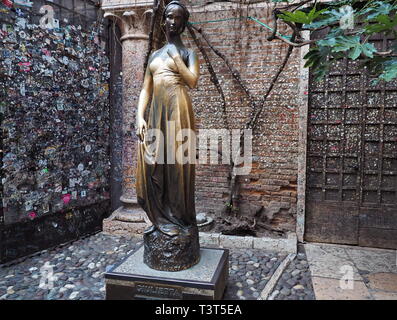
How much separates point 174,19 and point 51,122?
249 centimetres

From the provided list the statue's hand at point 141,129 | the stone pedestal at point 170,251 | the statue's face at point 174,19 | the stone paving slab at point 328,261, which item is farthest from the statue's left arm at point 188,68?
the stone paving slab at point 328,261

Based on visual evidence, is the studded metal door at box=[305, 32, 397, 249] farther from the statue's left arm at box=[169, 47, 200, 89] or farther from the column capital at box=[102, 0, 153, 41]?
the column capital at box=[102, 0, 153, 41]

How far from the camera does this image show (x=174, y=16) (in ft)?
8.83

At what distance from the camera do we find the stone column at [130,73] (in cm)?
468

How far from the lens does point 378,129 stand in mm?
4406

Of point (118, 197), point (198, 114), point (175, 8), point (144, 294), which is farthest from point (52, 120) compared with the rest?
point (144, 294)

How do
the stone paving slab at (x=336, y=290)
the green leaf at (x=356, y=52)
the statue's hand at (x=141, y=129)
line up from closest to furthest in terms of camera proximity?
the green leaf at (x=356, y=52) < the statue's hand at (x=141, y=129) < the stone paving slab at (x=336, y=290)

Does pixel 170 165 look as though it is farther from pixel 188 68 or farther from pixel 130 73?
pixel 130 73

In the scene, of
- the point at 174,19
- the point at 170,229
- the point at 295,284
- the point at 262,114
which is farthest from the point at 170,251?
the point at 262,114

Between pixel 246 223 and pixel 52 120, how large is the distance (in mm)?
3120

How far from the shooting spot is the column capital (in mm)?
4602

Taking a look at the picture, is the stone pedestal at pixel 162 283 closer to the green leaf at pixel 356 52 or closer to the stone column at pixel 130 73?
the green leaf at pixel 356 52

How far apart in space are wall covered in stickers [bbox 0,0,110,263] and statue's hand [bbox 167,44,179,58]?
2230 mm

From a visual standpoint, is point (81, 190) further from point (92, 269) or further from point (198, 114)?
point (198, 114)
